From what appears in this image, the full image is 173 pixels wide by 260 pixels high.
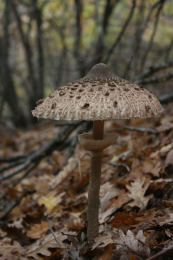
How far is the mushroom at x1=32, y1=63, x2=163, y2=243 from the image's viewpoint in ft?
5.63

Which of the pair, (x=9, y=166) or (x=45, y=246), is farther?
(x=9, y=166)

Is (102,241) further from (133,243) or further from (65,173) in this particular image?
(65,173)

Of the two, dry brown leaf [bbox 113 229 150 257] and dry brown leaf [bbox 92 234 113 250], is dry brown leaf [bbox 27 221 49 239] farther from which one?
dry brown leaf [bbox 113 229 150 257]

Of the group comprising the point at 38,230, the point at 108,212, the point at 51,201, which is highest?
the point at 108,212

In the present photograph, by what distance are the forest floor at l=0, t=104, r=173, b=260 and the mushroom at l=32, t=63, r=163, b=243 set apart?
0.39 meters

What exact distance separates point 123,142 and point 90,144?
2600 millimetres

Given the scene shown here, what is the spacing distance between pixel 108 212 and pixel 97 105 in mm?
1448

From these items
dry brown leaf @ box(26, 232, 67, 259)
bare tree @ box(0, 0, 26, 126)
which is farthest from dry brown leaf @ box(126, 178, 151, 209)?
bare tree @ box(0, 0, 26, 126)

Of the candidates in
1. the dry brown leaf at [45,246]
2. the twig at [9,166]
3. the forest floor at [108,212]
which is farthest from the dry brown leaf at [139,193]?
the twig at [9,166]

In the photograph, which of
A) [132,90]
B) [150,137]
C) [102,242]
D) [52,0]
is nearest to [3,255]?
[102,242]

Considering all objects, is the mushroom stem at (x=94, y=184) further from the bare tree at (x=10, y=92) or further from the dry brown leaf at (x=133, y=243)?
the bare tree at (x=10, y=92)

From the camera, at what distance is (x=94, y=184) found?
2227mm

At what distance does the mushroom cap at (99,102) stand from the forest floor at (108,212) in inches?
35.0

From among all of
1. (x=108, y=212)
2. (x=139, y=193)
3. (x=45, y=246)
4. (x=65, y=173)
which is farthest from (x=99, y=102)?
(x=65, y=173)
